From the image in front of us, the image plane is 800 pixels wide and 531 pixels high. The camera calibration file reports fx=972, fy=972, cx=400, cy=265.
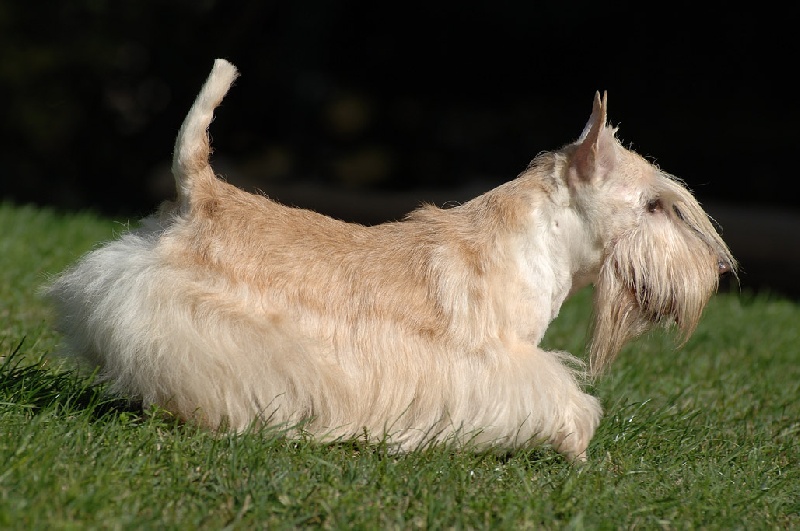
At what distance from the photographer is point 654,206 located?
390 centimetres

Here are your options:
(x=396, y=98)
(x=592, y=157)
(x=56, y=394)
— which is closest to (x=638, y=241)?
(x=592, y=157)

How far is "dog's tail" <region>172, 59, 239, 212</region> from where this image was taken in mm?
3408

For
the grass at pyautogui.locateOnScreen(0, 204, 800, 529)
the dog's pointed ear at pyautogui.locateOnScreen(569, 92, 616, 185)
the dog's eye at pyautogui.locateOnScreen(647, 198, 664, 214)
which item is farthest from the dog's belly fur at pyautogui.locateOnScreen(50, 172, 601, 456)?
the dog's eye at pyautogui.locateOnScreen(647, 198, 664, 214)

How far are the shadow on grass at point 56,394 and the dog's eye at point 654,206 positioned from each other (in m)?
2.12

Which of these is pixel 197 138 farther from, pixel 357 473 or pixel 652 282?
pixel 652 282

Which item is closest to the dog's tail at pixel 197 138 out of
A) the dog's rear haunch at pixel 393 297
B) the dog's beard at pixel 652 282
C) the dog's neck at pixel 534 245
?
the dog's rear haunch at pixel 393 297

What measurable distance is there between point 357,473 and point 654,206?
1.64m

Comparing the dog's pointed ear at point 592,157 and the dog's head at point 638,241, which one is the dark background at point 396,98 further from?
the dog's pointed ear at point 592,157

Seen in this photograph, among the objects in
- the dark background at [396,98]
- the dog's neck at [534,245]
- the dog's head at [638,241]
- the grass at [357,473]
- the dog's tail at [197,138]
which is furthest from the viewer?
the dark background at [396,98]

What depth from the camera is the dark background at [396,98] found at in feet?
38.1

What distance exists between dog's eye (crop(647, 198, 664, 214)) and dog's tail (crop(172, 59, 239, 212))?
170cm

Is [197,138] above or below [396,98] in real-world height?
below

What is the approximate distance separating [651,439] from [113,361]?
7.14ft

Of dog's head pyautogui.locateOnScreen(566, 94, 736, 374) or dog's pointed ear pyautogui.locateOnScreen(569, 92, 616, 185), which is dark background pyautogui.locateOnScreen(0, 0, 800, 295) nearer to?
dog's head pyautogui.locateOnScreen(566, 94, 736, 374)
